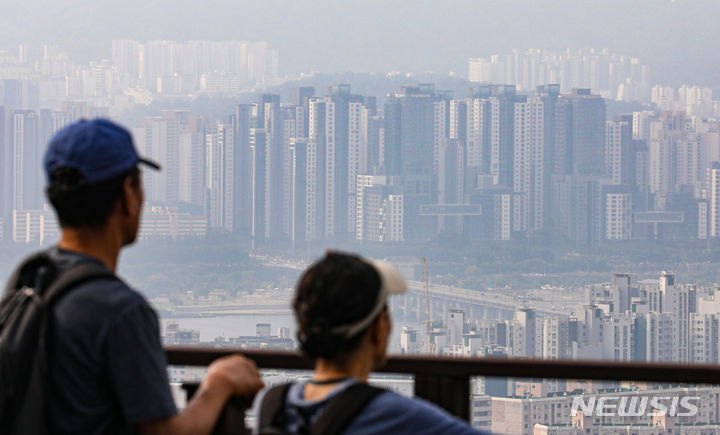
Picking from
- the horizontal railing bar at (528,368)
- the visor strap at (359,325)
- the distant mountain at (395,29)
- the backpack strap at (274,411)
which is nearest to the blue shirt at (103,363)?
the backpack strap at (274,411)

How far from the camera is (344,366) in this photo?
40.9 inches

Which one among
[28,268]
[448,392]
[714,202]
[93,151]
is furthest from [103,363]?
[714,202]

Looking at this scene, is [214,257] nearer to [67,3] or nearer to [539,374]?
[67,3]

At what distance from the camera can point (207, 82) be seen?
4481 centimetres

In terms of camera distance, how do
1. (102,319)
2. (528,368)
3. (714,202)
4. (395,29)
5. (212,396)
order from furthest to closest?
(395,29)
(714,202)
(528,368)
(212,396)
(102,319)

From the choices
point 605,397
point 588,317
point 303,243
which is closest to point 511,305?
point 588,317

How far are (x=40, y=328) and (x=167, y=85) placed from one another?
1769 inches

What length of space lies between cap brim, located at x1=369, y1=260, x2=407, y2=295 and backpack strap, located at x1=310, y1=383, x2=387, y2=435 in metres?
0.13

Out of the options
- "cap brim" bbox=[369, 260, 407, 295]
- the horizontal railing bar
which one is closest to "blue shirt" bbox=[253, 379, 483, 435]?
"cap brim" bbox=[369, 260, 407, 295]

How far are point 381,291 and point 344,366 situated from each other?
0.10 metres

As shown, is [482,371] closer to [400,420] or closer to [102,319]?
[400,420]

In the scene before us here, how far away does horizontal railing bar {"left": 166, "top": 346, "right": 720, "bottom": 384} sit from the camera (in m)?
1.41

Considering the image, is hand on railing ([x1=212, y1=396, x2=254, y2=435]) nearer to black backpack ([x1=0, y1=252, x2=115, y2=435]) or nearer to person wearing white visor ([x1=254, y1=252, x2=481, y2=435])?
person wearing white visor ([x1=254, y1=252, x2=481, y2=435])

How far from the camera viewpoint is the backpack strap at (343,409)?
975mm
